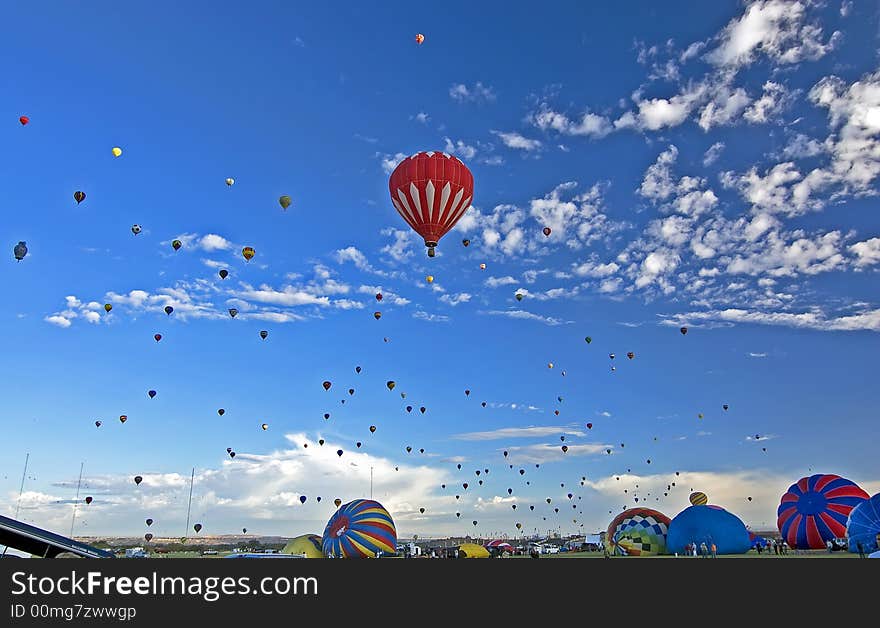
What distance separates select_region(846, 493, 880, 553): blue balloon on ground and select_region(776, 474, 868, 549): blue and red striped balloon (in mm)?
3872

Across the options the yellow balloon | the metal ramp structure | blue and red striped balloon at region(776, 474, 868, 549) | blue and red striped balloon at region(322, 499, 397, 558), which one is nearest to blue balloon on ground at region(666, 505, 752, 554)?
blue and red striped balloon at region(776, 474, 868, 549)

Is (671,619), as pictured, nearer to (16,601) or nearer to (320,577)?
(320,577)

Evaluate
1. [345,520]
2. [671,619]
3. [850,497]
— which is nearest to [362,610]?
[671,619]

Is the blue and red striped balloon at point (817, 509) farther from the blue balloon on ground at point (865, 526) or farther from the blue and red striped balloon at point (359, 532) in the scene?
the blue and red striped balloon at point (359, 532)

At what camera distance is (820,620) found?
8.46 meters

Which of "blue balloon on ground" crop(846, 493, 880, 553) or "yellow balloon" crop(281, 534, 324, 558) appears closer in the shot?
"blue balloon on ground" crop(846, 493, 880, 553)

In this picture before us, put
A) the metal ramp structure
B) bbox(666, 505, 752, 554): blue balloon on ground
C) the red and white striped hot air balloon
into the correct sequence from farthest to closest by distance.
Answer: bbox(666, 505, 752, 554): blue balloon on ground < the red and white striped hot air balloon < the metal ramp structure

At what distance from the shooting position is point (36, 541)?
40.0ft

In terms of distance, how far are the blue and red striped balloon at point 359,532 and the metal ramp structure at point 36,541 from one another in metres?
18.0

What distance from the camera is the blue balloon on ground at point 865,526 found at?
78.5 feet

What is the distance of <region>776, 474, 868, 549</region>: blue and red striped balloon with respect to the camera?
28891 mm

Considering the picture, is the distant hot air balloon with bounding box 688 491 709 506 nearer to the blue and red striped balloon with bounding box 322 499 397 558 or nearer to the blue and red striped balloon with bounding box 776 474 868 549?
the blue and red striped balloon with bounding box 776 474 868 549

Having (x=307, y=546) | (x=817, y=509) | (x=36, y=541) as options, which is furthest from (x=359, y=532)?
(x=817, y=509)

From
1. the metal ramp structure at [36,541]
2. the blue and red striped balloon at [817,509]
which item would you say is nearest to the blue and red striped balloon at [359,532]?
the metal ramp structure at [36,541]
